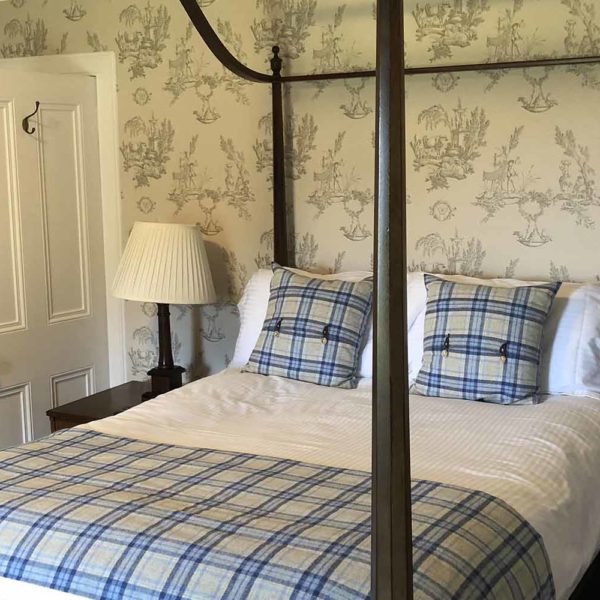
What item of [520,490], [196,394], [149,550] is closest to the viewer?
[149,550]

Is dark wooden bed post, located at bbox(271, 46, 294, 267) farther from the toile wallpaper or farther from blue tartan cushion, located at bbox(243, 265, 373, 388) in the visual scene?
blue tartan cushion, located at bbox(243, 265, 373, 388)

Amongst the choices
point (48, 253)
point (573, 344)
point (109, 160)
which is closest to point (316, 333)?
point (573, 344)

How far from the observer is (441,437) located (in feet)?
7.48

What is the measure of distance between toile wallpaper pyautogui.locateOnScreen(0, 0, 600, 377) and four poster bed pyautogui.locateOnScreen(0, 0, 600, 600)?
9.5 inches

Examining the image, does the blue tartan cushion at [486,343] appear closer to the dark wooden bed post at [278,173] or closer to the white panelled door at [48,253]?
the dark wooden bed post at [278,173]

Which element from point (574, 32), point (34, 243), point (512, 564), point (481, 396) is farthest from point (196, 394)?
point (574, 32)

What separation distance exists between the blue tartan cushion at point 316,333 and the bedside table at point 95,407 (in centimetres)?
56

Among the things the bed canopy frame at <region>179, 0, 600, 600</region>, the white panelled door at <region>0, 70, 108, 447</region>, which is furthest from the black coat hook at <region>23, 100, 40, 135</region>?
the bed canopy frame at <region>179, 0, 600, 600</region>

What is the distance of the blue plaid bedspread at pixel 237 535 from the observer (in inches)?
59.4

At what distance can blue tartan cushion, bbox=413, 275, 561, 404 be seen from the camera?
256cm

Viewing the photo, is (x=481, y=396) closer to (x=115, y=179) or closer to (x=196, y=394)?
(x=196, y=394)

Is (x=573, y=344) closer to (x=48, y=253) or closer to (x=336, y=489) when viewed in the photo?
(x=336, y=489)

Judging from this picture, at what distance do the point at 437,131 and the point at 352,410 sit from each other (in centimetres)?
108

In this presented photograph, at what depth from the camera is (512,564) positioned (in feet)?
5.43
